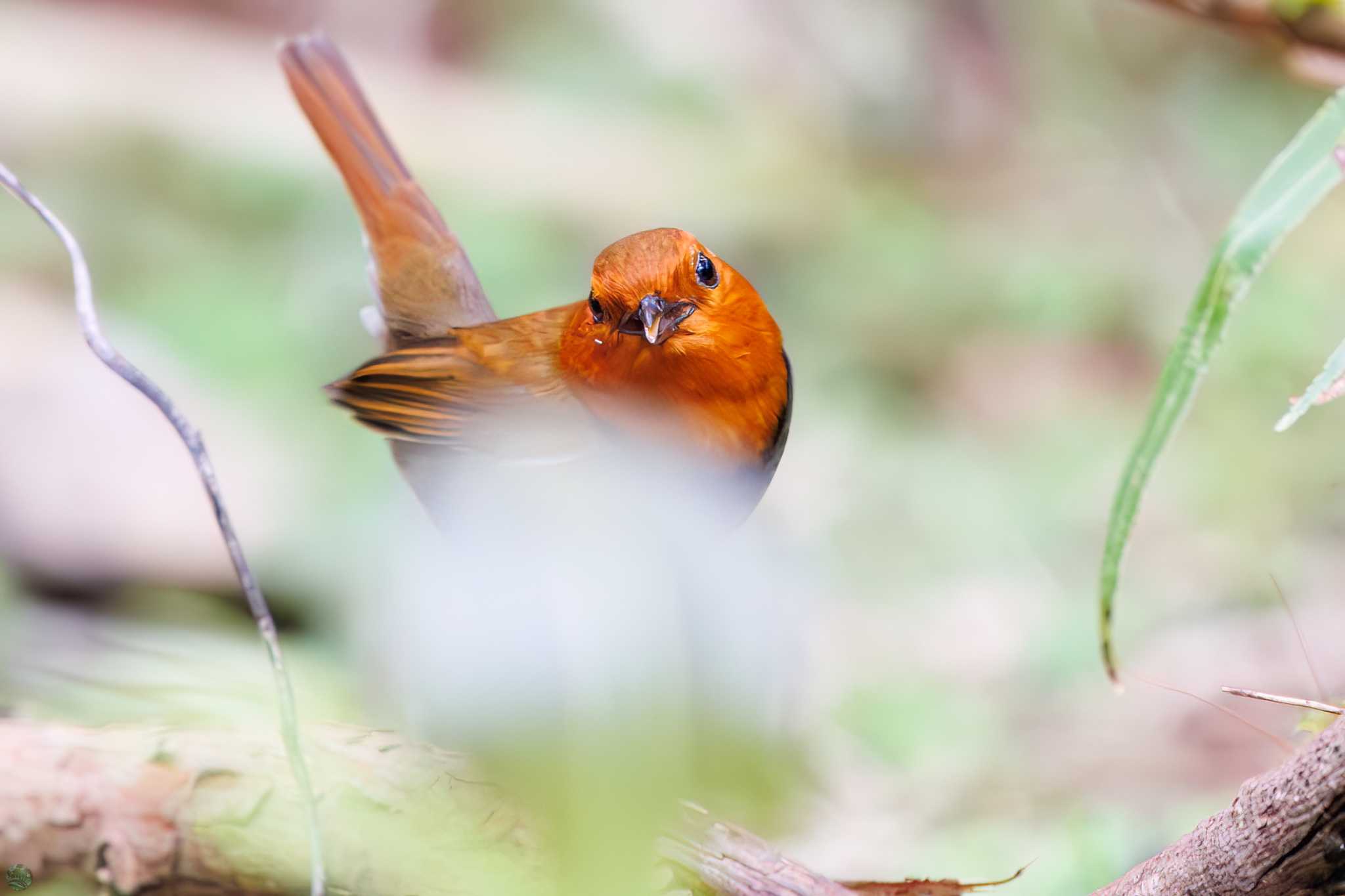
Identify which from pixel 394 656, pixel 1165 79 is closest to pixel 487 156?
pixel 1165 79

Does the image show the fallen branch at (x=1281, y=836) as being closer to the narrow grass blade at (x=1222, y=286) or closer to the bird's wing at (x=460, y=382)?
the narrow grass blade at (x=1222, y=286)

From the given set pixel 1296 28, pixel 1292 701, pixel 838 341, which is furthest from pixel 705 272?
pixel 838 341

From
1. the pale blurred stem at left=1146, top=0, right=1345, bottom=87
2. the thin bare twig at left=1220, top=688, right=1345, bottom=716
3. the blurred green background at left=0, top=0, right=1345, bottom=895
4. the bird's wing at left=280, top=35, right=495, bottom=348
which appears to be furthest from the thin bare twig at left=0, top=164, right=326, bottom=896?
the pale blurred stem at left=1146, top=0, right=1345, bottom=87

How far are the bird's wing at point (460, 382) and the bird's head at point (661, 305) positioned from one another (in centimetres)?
14

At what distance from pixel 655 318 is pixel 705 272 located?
0.37 ft

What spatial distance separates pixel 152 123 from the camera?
148 inches

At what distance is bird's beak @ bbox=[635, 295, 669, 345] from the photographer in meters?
1.35

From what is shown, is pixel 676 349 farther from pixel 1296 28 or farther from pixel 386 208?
pixel 1296 28

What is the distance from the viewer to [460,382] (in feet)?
5.97

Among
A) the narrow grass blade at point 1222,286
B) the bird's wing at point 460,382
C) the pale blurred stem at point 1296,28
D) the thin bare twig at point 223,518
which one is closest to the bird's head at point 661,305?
the bird's wing at point 460,382

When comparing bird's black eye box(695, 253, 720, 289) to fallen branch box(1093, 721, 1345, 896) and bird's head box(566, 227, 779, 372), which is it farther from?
fallen branch box(1093, 721, 1345, 896)

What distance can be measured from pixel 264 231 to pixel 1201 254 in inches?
121

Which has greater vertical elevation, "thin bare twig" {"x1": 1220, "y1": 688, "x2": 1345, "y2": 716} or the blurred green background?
the blurred green background

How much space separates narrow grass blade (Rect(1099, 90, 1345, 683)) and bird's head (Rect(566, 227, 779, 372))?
0.63m
